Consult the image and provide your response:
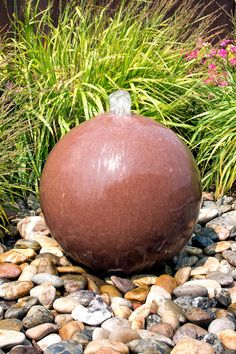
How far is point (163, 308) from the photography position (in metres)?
3.34

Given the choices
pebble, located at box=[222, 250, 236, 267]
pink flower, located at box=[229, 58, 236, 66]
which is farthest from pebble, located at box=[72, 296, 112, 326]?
pink flower, located at box=[229, 58, 236, 66]

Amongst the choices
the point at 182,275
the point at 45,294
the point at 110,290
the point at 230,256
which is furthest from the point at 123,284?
the point at 230,256

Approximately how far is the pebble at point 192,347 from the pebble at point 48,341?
545mm

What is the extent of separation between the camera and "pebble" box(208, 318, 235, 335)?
3.23 meters

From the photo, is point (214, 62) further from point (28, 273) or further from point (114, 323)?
point (114, 323)

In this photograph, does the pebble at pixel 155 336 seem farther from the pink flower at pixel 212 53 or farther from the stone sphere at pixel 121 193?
the pink flower at pixel 212 53

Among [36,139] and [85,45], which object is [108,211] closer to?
[36,139]

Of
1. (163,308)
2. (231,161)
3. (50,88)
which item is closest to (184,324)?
(163,308)

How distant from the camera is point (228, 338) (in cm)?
312

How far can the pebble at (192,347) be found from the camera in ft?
9.62

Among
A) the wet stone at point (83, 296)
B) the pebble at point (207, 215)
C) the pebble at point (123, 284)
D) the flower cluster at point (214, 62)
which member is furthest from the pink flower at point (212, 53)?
the wet stone at point (83, 296)

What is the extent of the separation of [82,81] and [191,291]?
2442 millimetres

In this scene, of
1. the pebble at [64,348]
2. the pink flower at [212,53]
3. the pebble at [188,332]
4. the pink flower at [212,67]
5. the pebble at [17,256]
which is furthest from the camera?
the pink flower at [212,53]

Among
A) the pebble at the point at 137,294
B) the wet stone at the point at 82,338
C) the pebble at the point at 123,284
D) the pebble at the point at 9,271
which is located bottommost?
the pebble at the point at 123,284
